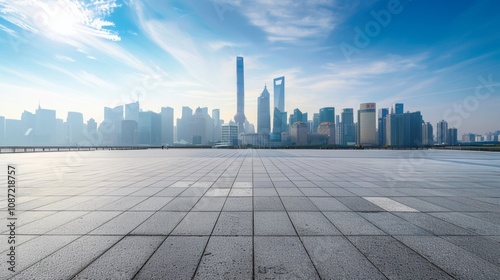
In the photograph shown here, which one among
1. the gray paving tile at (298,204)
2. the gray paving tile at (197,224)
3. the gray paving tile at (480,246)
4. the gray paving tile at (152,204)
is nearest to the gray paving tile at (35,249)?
the gray paving tile at (152,204)

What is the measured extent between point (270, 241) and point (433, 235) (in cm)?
348

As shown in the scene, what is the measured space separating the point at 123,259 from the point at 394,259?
15.0 feet

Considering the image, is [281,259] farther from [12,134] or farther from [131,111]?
[12,134]

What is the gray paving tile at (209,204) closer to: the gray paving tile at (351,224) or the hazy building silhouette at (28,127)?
the gray paving tile at (351,224)

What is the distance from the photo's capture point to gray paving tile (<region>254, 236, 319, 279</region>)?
3.14m

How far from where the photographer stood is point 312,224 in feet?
16.6

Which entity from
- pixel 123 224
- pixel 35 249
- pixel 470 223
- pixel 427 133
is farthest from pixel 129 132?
pixel 427 133

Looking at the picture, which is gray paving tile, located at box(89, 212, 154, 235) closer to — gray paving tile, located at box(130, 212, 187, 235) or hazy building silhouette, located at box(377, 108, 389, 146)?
gray paving tile, located at box(130, 212, 187, 235)

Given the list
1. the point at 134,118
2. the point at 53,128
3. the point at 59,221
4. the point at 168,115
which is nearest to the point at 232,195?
the point at 59,221

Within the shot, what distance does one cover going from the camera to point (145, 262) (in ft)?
11.3

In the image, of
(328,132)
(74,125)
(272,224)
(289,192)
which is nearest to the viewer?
(272,224)

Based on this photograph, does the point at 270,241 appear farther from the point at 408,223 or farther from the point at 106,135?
the point at 106,135

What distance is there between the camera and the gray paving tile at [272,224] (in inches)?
181

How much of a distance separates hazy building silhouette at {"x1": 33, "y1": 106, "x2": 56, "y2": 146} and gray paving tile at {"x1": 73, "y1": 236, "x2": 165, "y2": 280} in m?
141
